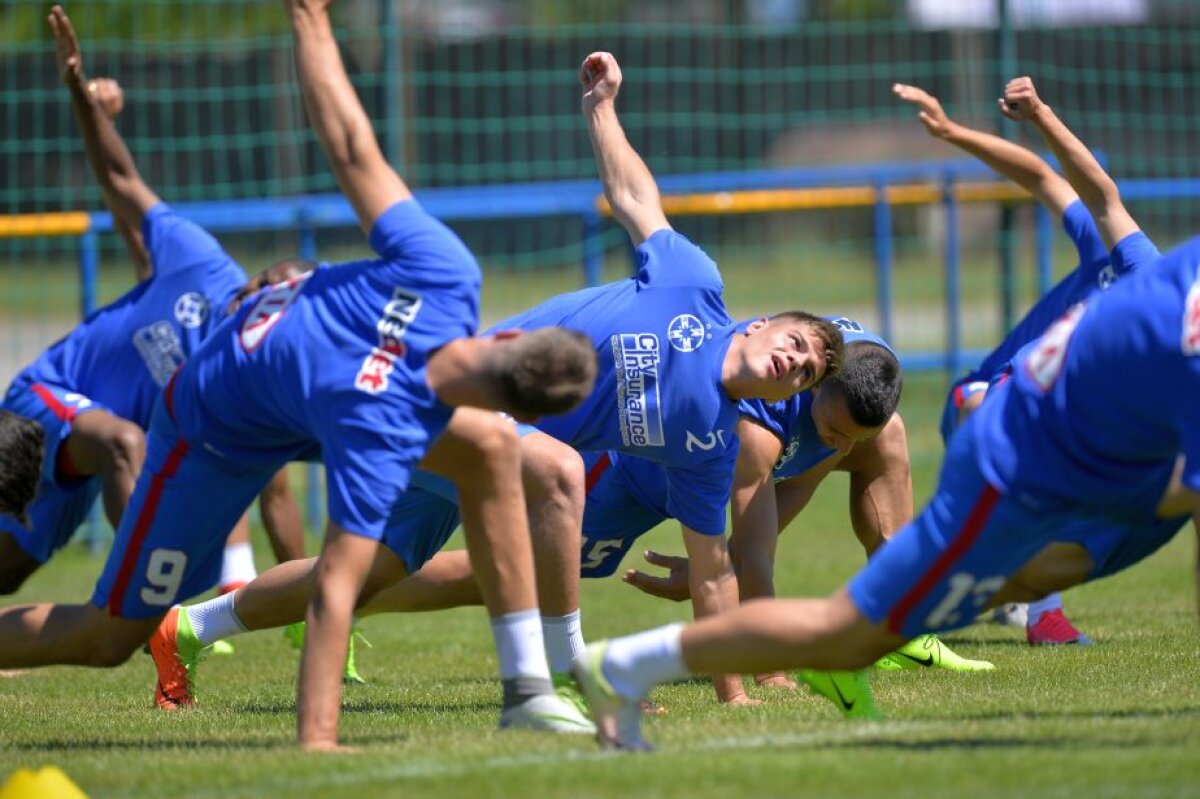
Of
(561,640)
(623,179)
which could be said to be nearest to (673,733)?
(561,640)

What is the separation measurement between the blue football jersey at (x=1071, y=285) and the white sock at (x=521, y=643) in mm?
2885

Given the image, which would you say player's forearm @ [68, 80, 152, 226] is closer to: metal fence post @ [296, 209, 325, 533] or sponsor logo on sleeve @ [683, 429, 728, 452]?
metal fence post @ [296, 209, 325, 533]

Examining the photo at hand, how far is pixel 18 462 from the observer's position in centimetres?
625

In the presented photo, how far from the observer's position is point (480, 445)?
17.4 feet

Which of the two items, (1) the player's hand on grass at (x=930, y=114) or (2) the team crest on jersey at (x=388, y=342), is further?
(1) the player's hand on grass at (x=930, y=114)

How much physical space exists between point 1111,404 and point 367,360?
1966 millimetres

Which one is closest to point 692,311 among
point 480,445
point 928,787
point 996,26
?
point 480,445

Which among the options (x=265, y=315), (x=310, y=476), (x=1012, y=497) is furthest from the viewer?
(x=310, y=476)

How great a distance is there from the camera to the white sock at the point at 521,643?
5.42 metres

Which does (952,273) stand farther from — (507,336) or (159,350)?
(507,336)

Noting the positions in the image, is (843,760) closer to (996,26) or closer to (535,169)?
(996,26)

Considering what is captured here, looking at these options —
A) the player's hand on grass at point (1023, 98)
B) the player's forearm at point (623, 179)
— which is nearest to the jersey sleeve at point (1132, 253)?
the player's hand on grass at point (1023, 98)

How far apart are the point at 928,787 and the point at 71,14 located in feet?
39.1

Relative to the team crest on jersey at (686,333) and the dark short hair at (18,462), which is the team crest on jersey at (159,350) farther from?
the team crest on jersey at (686,333)
